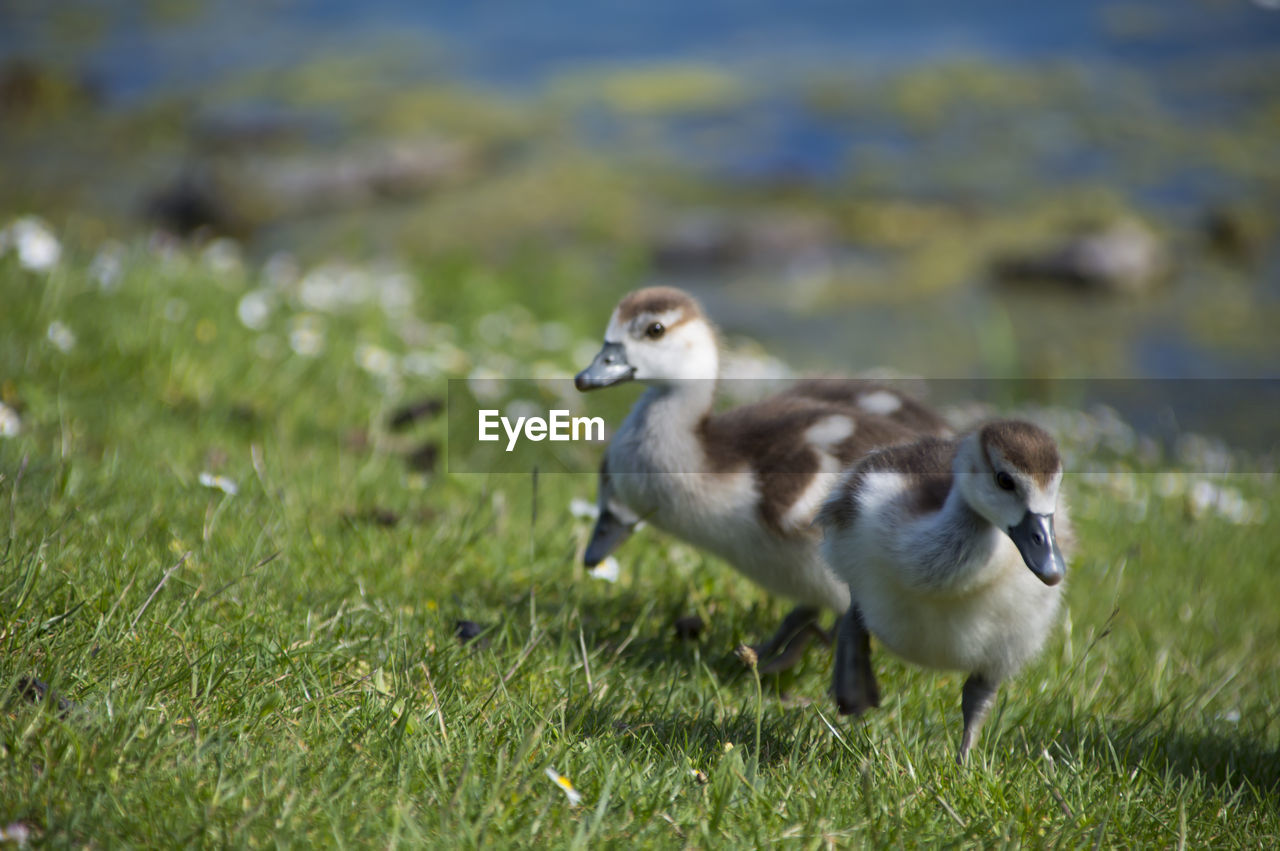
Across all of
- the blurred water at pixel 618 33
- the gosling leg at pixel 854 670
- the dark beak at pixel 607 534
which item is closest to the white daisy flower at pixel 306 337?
the dark beak at pixel 607 534

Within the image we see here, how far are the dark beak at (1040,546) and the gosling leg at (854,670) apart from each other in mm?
677

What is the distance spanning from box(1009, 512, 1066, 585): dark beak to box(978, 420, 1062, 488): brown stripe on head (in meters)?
0.11

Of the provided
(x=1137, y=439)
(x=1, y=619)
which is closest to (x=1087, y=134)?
(x=1137, y=439)

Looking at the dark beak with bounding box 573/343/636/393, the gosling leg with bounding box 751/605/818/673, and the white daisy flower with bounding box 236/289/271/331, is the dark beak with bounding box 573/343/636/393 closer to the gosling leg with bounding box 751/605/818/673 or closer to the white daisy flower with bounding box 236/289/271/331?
the gosling leg with bounding box 751/605/818/673

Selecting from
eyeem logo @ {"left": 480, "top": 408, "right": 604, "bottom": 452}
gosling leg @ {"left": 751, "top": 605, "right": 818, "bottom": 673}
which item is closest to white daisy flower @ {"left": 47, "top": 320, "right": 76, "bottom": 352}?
eyeem logo @ {"left": 480, "top": 408, "right": 604, "bottom": 452}

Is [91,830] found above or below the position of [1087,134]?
below

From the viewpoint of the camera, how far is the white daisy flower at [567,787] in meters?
2.87

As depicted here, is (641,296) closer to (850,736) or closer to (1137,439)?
(850,736)

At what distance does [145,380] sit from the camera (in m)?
6.07

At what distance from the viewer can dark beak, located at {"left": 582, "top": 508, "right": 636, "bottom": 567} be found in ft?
14.5

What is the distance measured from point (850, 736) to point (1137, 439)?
7.06 m

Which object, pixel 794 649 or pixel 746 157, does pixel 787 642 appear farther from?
pixel 746 157

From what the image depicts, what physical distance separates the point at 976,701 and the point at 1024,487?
856 millimetres

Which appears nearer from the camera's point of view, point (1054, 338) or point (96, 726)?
point (96, 726)
